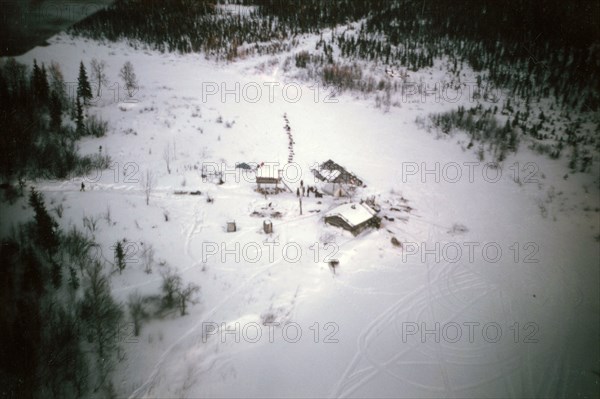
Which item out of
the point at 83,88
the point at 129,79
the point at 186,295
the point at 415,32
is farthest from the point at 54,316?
the point at 415,32

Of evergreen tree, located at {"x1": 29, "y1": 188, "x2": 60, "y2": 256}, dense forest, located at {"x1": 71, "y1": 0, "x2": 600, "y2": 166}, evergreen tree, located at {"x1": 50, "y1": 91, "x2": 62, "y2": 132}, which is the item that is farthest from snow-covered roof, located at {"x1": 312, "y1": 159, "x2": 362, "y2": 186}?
evergreen tree, located at {"x1": 50, "y1": 91, "x2": 62, "y2": 132}

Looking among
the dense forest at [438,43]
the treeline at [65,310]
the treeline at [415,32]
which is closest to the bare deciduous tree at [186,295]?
the treeline at [65,310]

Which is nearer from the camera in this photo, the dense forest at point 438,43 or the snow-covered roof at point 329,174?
the snow-covered roof at point 329,174

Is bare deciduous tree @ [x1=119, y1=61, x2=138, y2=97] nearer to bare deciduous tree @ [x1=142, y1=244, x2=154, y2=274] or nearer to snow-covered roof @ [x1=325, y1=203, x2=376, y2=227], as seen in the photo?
bare deciduous tree @ [x1=142, y1=244, x2=154, y2=274]

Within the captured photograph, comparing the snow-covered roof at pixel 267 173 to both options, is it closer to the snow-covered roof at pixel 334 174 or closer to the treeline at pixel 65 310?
the snow-covered roof at pixel 334 174

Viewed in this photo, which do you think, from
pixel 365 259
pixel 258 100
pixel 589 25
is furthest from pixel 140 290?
pixel 589 25

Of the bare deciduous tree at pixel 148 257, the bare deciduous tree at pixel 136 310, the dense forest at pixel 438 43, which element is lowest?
the bare deciduous tree at pixel 136 310

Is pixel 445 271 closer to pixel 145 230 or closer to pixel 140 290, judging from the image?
pixel 140 290
